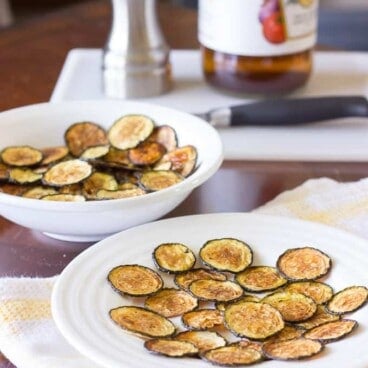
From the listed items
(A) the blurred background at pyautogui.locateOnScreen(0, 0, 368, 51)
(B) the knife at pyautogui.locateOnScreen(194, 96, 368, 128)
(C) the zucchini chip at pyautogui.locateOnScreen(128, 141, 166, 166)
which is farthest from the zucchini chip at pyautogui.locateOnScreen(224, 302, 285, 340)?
(A) the blurred background at pyautogui.locateOnScreen(0, 0, 368, 51)

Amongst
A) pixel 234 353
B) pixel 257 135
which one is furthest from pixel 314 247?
pixel 257 135

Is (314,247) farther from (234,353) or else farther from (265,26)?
(265,26)

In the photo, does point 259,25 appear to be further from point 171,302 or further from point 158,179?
point 171,302

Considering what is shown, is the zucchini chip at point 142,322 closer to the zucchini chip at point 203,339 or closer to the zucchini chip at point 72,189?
the zucchini chip at point 203,339

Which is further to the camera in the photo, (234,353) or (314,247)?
(314,247)

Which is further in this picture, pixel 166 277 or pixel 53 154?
pixel 53 154

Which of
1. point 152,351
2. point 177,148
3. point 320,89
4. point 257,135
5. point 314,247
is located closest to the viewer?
point 152,351

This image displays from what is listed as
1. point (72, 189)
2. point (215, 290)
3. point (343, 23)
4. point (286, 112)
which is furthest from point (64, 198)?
point (343, 23)
